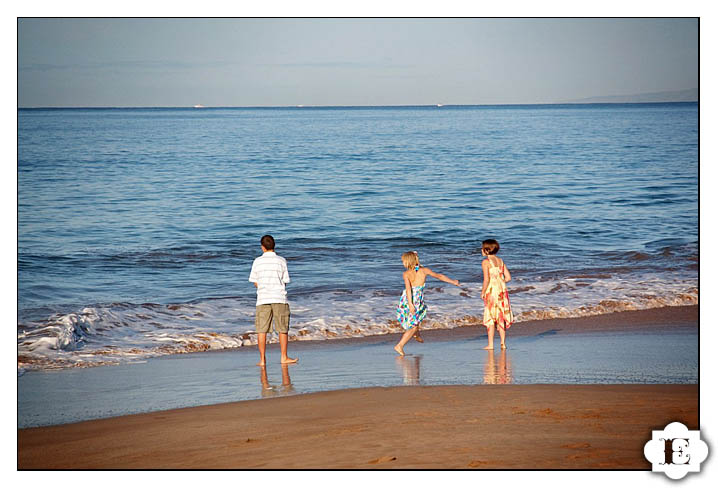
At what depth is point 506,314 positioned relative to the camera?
27.0 feet

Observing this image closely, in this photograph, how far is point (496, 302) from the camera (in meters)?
8.22

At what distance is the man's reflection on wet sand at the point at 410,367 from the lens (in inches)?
266

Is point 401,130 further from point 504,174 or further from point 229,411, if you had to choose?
point 229,411

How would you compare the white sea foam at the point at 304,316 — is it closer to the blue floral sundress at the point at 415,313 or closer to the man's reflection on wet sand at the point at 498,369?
the blue floral sundress at the point at 415,313

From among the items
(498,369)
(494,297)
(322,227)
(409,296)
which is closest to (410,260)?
(409,296)

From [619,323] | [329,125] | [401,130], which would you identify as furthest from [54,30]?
[329,125]

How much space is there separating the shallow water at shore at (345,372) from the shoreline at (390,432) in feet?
1.38

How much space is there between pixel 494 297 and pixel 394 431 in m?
3.41

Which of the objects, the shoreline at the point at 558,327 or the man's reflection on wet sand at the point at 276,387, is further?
the shoreline at the point at 558,327

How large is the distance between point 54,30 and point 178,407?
4317mm

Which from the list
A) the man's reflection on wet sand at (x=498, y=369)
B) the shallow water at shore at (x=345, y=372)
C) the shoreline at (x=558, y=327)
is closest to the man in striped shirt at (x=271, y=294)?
the shallow water at shore at (x=345, y=372)

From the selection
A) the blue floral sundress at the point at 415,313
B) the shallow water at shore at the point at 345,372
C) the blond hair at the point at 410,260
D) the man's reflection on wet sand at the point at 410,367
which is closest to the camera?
the shallow water at shore at the point at 345,372

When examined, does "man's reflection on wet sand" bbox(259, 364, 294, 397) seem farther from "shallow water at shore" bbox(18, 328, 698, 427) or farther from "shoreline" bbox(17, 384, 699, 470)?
"shoreline" bbox(17, 384, 699, 470)

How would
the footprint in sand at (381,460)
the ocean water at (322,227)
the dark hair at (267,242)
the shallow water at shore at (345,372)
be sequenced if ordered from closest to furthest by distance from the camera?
the footprint in sand at (381,460)
the shallow water at shore at (345,372)
the dark hair at (267,242)
the ocean water at (322,227)
